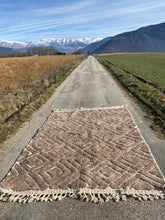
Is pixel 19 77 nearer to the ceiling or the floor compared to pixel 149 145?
nearer to the ceiling

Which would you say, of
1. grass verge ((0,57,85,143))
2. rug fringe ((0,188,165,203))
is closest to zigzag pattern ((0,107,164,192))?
rug fringe ((0,188,165,203))

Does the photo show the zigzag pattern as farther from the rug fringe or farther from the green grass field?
the green grass field

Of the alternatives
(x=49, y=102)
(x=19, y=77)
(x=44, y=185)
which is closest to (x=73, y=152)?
(x=44, y=185)

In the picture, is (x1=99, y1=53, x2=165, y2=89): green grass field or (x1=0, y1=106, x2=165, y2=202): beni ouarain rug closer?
(x1=0, y1=106, x2=165, y2=202): beni ouarain rug

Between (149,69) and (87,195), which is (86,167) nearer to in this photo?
(87,195)

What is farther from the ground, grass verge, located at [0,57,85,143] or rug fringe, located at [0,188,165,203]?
grass verge, located at [0,57,85,143]

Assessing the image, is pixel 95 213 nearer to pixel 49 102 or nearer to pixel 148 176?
pixel 148 176

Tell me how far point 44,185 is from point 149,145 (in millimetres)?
2943

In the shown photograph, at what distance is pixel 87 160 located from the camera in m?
4.00

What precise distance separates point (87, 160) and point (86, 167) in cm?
25

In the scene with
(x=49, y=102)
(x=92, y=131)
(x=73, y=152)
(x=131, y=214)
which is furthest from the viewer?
(x=49, y=102)

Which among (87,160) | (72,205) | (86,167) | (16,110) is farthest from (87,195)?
(16,110)

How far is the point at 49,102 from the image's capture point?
927cm

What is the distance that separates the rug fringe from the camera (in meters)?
2.96
